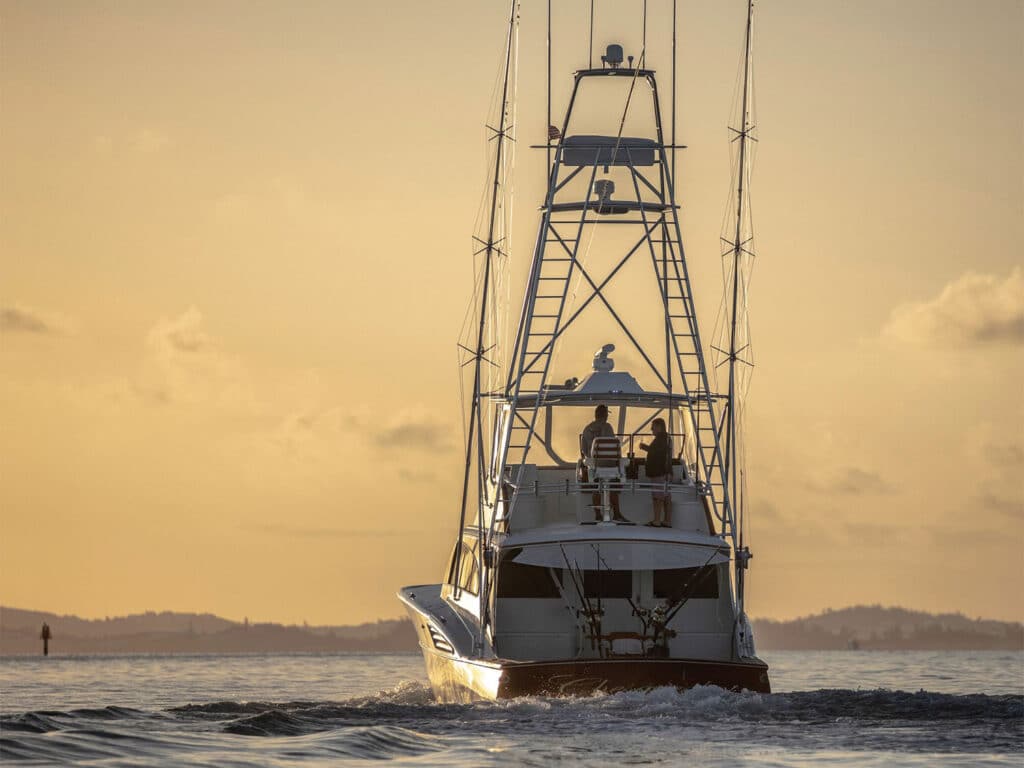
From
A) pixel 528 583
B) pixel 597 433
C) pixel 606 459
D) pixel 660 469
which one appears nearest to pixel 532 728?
pixel 528 583

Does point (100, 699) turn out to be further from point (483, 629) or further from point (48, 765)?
point (48, 765)

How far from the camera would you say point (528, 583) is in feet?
95.0

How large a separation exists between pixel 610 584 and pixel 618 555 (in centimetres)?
185

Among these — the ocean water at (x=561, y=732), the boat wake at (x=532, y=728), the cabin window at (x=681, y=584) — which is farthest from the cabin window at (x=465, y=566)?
the boat wake at (x=532, y=728)

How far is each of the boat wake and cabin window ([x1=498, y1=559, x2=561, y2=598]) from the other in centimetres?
216

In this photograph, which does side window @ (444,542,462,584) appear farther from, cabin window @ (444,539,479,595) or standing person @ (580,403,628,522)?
standing person @ (580,403,628,522)

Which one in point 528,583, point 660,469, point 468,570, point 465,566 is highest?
point 660,469

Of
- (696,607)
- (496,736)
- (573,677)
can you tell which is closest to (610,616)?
(696,607)

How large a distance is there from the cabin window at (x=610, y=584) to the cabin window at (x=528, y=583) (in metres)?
0.50

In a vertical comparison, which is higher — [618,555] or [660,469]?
[660,469]

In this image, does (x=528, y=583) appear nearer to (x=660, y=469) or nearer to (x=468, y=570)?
(x=660, y=469)

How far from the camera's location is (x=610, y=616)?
2897cm

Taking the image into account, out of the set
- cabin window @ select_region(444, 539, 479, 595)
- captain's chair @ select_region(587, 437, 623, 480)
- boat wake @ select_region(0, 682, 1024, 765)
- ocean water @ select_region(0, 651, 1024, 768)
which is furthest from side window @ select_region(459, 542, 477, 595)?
boat wake @ select_region(0, 682, 1024, 765)

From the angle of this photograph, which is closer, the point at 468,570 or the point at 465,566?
the point at 468,570
